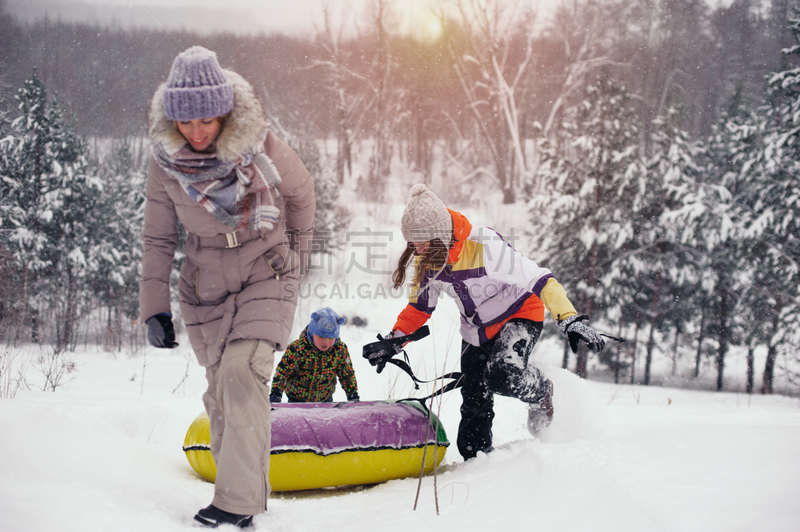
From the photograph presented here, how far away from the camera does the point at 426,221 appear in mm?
2648

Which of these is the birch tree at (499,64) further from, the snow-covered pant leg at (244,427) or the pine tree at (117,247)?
the snow-covered pant leg at (244,427)

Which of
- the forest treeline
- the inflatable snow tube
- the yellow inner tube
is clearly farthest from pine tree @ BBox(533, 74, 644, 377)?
the yellow inner tube

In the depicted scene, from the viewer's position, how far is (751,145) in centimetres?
1659

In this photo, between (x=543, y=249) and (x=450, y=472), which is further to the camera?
(x=543, y=249)

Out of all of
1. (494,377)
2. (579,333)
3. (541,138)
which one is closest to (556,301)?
(579,333)

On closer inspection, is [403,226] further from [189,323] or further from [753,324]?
[753,324]

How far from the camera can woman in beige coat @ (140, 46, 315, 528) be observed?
5.67 feet

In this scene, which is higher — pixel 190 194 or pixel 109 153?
pixel 109 153

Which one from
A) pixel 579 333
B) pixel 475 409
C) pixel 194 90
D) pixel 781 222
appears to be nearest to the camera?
pixel 194 90

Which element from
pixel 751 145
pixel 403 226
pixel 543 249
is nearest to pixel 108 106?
pixel 543 249

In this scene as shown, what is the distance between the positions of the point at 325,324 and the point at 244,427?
5.67 ft

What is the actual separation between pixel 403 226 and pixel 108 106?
24.2m

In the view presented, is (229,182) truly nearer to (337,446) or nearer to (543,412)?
(337,446)

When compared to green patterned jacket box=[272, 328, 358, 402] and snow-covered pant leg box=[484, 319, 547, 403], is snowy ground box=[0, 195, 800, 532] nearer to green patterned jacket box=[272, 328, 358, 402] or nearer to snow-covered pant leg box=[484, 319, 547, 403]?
snow-covered pant leg box=[484, 319, 547, 403]
